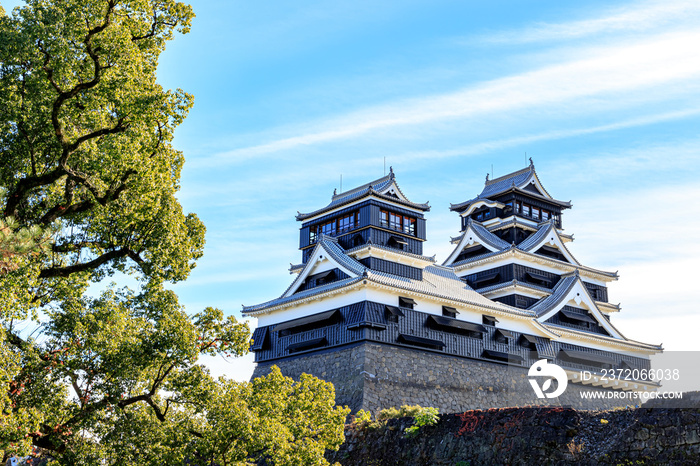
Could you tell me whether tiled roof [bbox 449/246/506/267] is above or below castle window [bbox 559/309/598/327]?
above

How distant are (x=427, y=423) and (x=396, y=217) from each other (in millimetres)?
14705

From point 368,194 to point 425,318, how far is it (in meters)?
6.91

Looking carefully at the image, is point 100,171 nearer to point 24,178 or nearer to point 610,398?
point 24,178

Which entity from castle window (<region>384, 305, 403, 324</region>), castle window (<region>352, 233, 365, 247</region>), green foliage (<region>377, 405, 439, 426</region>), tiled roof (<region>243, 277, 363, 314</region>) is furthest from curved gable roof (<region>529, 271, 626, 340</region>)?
green foliage (<region>377, 405, 439, 426</region>)

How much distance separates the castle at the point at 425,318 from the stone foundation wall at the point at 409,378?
0.06 metres

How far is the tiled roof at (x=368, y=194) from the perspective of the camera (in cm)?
3562

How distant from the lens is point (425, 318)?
33.2 meters

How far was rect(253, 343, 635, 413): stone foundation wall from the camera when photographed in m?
30.5

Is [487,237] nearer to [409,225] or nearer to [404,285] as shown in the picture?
[409,225]

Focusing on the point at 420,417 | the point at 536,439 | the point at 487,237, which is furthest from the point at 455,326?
the point at 536,439

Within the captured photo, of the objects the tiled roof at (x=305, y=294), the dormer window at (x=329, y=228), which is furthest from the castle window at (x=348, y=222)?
the tiled roof at (x=305, y=294)

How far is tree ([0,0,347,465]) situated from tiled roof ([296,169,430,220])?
19630mm

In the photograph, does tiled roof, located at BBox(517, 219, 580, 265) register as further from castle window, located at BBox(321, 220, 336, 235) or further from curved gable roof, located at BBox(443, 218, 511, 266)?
castle window, located at BBox(321, 220, 336, 235)

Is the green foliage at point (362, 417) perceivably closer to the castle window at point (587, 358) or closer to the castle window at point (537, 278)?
the castle window at point (587, 358)
